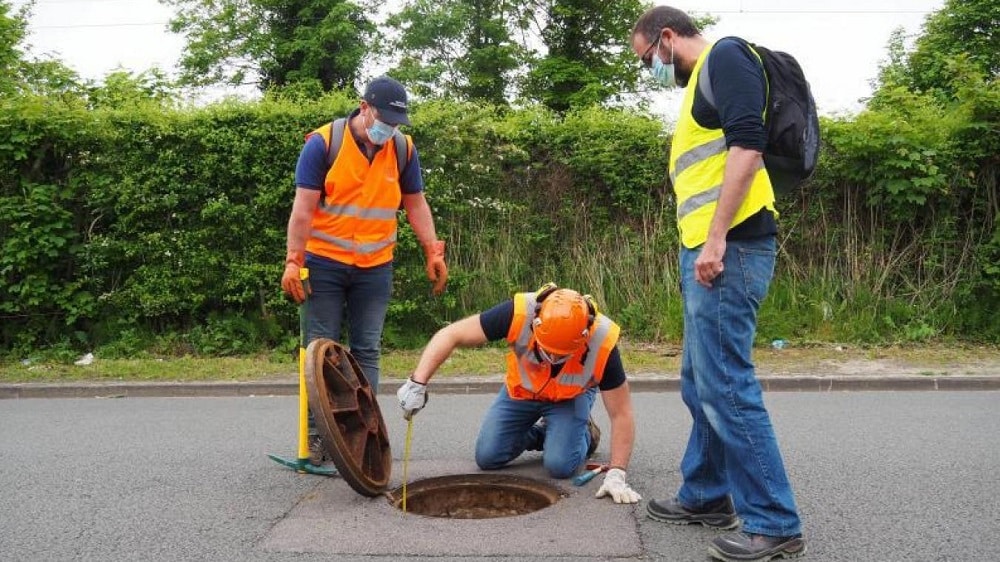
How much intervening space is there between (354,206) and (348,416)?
1203 mm

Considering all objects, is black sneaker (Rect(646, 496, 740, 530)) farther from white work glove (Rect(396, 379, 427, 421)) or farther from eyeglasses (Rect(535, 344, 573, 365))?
white work glove (Rect(396, 379, 427, 421))

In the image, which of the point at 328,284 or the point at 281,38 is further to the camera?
the point at 281,38

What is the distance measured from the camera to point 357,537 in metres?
4.11

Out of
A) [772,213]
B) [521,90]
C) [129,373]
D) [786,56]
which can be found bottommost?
[129,373]

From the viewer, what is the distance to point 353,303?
17.9ft

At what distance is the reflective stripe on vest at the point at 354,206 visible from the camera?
5.18 metres

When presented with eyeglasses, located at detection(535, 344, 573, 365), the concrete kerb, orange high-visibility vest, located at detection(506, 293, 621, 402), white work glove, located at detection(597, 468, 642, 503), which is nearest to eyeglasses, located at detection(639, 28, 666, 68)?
orange high-visibility vest, located at detection(506, 293, 621, 402)

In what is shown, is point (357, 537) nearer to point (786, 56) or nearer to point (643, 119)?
point (786, 56)

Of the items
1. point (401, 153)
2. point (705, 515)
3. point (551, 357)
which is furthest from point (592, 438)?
point (401, 153)

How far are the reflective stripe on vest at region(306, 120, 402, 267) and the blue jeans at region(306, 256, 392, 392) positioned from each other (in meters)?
0.07

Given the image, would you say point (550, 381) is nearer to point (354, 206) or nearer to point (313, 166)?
point (354, 206)

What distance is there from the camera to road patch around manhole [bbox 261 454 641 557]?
155 inches

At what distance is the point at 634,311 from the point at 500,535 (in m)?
6.97

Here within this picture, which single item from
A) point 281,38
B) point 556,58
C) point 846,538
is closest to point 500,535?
point 846,538
